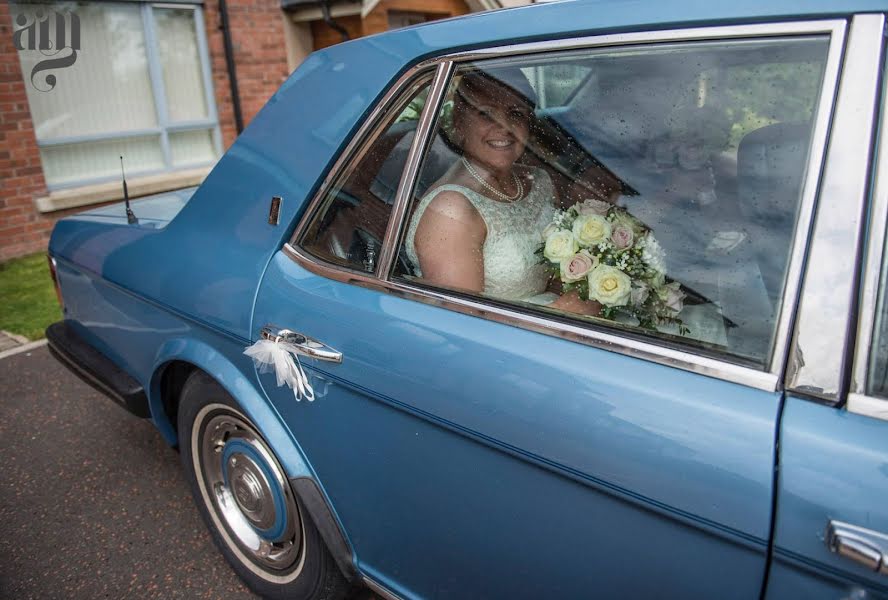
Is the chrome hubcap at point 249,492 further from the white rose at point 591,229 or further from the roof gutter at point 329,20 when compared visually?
the roof gutter at point 329,20

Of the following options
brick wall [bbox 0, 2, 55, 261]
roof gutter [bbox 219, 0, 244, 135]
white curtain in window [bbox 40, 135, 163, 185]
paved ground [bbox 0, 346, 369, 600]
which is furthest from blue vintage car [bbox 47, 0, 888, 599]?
roof gutter [bbox 219, 0, 244, 135]

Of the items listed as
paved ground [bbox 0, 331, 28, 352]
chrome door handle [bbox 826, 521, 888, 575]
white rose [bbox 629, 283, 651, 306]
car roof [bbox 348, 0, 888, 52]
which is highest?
car roof [bbox 348, 0, 888, 52]

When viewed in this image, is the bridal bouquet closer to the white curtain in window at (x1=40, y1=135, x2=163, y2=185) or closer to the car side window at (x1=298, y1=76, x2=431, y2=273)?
the car side window at (x1=298, y1=76, x2=431, y2=273)

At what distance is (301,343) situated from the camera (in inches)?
67.3

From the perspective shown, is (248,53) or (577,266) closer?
(577,266)

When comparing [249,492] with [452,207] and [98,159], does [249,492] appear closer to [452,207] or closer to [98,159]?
[452,207]

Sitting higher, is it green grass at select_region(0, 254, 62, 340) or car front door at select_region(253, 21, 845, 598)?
car front door at select_region(253, 21, 845, 598)

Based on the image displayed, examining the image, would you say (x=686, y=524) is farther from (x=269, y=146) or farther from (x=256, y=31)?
(x=256, y=31)

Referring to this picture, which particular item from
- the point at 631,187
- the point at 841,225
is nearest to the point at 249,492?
the point at 631,187

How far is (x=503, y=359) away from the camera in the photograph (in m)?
1.35

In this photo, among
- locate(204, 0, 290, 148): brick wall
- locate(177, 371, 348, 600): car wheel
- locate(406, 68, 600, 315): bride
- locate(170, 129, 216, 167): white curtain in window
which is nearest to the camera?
locate(406, 68, 600, 315): bride

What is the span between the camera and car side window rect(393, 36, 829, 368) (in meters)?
1.17

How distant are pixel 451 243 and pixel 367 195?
0.27m

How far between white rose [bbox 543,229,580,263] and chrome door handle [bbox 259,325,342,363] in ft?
1.96
